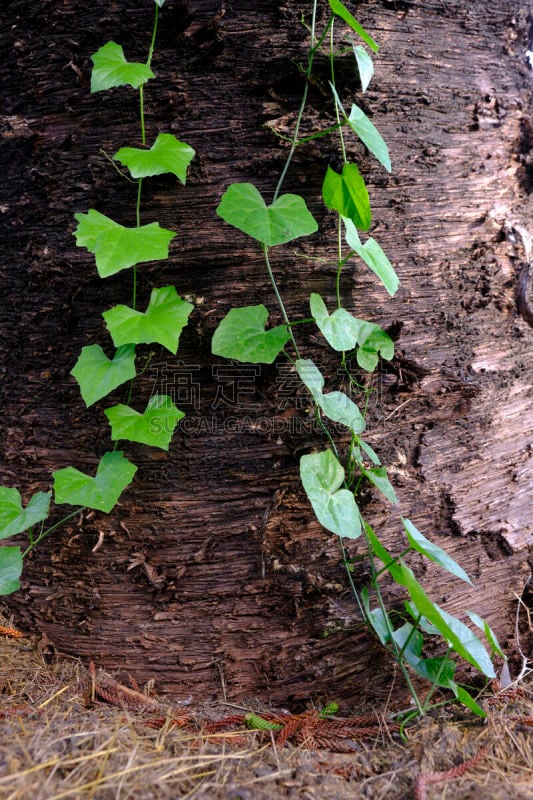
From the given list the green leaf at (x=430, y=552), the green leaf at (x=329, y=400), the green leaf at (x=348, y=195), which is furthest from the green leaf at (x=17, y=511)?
the green leaf at (x=348, y=195)

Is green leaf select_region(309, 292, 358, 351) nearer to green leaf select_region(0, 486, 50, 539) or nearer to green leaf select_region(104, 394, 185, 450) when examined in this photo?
green leaf select_region(104, 394, 185, 450)

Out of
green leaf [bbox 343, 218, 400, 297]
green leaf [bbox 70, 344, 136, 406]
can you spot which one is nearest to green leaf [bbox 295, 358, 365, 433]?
green leaf [bbox 343, 218, 400, 297]

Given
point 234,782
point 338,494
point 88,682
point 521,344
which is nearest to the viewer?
point 234,782

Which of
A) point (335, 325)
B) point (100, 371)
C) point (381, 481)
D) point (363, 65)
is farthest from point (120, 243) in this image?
point (381, 481)

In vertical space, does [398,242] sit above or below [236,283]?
above

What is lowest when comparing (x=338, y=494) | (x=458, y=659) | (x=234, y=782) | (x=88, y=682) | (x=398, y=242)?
(x=88, y=682)

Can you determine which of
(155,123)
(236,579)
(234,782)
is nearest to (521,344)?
(236,579)

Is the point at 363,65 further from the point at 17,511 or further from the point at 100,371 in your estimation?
the point at 17,511

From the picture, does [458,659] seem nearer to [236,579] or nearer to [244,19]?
[236,579]
